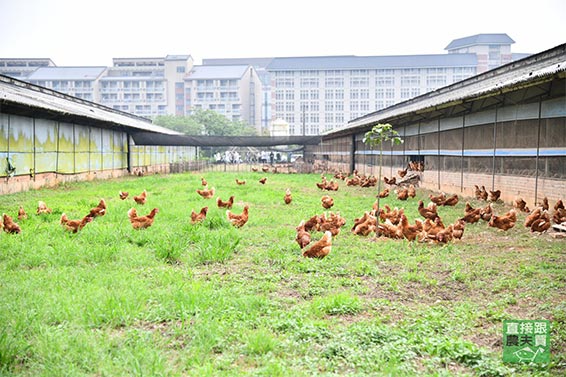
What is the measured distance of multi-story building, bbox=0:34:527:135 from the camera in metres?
80.2

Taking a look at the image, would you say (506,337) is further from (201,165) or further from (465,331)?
(201,165)

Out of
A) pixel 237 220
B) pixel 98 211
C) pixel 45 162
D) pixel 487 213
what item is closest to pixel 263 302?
pixel 237 220

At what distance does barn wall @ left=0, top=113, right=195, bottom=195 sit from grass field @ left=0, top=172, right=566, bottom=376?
9140 millimetres

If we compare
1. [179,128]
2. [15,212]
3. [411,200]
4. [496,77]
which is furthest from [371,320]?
[179,128]

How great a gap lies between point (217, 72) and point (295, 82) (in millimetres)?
12777

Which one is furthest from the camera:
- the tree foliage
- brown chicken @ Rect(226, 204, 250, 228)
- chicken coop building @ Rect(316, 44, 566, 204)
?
the tree foliage

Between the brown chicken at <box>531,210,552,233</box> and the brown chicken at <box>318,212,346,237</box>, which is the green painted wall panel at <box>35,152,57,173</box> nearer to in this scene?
the brown chicken at <box>318,212,346,237</box>

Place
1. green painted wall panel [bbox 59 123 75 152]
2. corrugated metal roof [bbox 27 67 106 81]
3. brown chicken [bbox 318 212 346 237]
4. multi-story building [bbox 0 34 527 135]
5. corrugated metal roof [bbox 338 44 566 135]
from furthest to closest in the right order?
multi-story building [bbox 0 34 527 135]
corrugated metal roof [bbox 27 67 106 81]
green painted wall panel [bbox 59 123 75 152]
corrugated metal roof [bbox 338 44 566 135]
brown chicken [bbox 318 212 346 237]

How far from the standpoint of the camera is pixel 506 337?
13.5 feet

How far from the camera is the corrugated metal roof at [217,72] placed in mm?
83219

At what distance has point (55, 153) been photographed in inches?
827

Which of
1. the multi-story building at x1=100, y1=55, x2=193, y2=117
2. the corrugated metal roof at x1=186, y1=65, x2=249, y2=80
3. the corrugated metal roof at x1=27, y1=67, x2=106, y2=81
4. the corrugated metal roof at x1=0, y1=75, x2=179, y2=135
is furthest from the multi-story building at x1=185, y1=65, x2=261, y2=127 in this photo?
the corrugated metal roof at x1=0, y1=75, x2=179, y2=135

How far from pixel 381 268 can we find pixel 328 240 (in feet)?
2.86

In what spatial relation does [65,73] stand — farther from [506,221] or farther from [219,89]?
[506,221]
